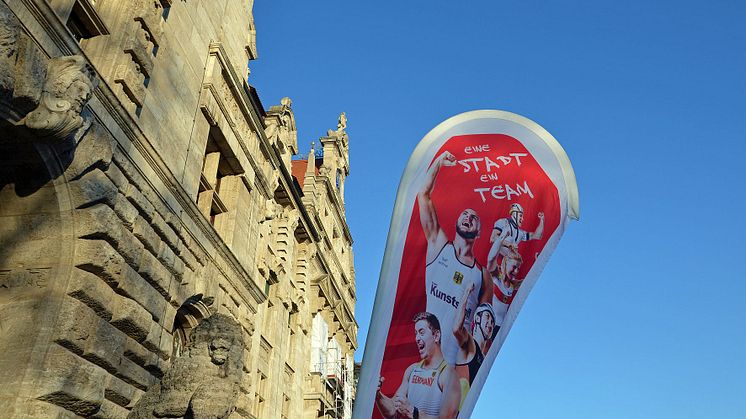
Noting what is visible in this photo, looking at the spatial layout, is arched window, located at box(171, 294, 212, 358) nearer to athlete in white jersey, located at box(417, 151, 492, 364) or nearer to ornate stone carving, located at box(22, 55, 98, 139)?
athlete in white jersey, located at box(417, 151, 492, 364)

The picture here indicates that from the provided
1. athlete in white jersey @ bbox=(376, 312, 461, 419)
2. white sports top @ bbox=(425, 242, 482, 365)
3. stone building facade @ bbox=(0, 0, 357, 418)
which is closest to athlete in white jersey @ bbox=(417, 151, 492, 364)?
white sports top @ bbox=(425, 242, 482, 365)

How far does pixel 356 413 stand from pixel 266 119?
14049 mm

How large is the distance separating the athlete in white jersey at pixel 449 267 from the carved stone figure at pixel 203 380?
3.18 m

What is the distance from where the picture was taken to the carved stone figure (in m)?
7.43

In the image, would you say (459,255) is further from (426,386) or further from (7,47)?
(7,47)

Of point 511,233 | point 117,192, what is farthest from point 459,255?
point 117,192

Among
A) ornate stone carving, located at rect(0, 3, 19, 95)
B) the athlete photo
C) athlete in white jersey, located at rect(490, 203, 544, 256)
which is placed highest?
athlete in white jersey, located at rect(490, 203, 544, 256)

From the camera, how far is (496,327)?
10523 mm

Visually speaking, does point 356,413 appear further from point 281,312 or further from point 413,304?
point 281,312

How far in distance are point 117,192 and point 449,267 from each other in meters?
5.04

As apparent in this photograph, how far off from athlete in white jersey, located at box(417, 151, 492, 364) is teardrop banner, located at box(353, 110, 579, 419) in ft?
0.06

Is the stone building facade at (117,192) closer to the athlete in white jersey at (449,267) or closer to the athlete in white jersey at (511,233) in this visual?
the athlete in white jersey at (449,267)

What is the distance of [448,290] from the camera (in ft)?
32.5

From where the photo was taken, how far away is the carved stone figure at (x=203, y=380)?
24.4 ft
